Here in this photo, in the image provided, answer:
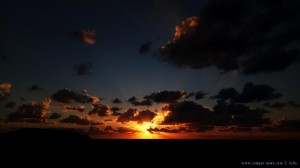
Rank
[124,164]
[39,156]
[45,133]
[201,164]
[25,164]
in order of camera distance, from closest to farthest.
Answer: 1. [25,164]
2. [39,156]
3. [124,164]
4. [201,164]
5. [45,133]

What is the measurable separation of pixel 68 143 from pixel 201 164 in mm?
26248

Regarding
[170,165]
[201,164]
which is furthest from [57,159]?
[201,164]

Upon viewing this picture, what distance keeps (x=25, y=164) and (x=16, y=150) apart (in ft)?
18.4

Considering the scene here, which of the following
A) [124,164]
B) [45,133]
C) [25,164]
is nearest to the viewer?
[25,164]

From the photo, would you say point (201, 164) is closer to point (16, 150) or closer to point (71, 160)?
point (71, 160)

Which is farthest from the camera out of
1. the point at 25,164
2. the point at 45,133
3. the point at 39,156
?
the point at 45,133

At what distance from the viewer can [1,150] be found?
4506 cm

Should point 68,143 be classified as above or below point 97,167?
above

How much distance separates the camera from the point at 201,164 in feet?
170

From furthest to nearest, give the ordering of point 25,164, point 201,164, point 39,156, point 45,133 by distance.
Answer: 1. point 45,133
2. point 201,164
3. point 39,156
4. point 25,164

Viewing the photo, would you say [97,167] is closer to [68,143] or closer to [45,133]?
[68,143]

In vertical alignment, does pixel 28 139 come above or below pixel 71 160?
above

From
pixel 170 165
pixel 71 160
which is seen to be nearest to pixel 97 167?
pixel 71 160

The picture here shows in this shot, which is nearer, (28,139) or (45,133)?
(28,139)
